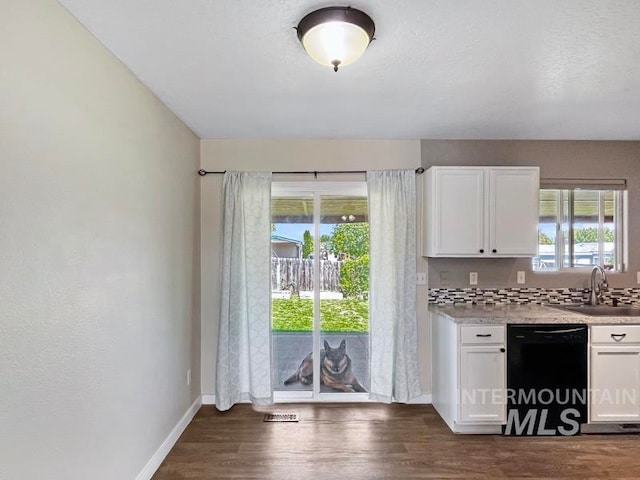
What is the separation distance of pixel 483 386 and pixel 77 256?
9.43 ft

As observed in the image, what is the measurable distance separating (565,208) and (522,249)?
32.8 inches

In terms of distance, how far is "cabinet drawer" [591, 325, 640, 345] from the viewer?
9.27 feet

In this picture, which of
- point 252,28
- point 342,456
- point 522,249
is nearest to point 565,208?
point 522,249

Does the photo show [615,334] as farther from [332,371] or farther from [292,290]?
[292,290]

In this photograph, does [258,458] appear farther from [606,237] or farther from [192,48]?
[606,237]

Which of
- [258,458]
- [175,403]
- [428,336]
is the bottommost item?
[258,458]

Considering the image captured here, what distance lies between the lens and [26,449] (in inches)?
52.9

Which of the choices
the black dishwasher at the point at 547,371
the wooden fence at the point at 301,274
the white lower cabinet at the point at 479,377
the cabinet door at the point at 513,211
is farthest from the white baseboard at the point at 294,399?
the cabinet door at the point at 513,211

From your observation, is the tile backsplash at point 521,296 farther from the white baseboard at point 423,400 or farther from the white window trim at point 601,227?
the white baseboard at point 423,400

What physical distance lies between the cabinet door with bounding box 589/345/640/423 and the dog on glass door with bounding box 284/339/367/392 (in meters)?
1.89

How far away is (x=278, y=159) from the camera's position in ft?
11.4

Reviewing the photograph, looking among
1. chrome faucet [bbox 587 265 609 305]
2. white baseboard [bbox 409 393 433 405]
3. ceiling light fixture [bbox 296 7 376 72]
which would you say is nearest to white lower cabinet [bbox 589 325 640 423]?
chrome faucet [bbox 587 265 609 305]

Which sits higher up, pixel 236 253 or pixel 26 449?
pixel 236 253

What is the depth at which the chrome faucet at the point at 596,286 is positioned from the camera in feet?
11.1
